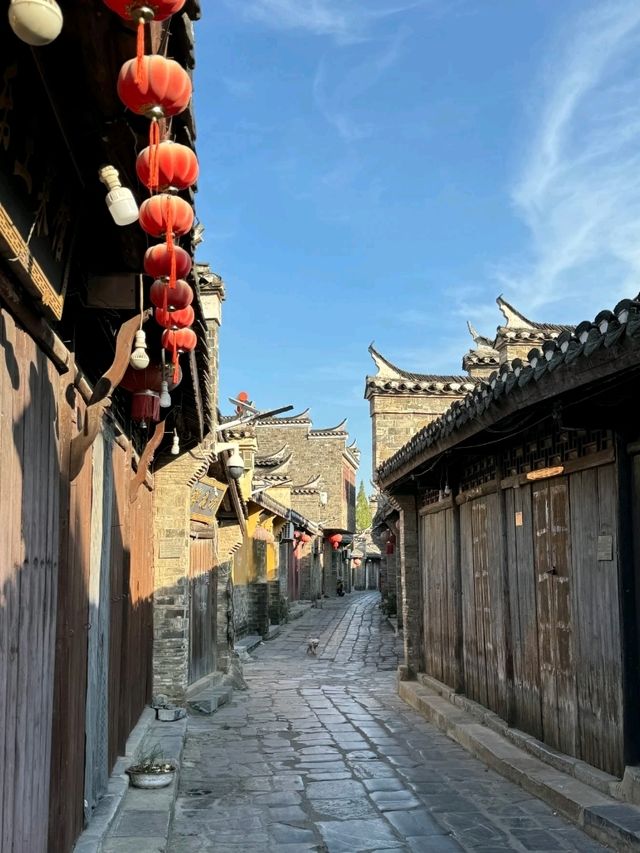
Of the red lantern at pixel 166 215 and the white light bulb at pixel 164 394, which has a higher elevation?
the red lantern at pixel 166 215

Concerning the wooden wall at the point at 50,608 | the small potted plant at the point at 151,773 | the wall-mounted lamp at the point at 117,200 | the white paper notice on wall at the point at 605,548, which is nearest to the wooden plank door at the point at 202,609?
the small potted plant at the point at 151,773

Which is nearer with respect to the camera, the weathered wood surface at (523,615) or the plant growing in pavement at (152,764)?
the plant growing in pavement at (152,764)

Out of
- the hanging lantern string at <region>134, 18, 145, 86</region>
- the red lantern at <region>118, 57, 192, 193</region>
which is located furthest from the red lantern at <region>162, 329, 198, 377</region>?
the hanging lantern string at <region>134, 18, 145, 86</region>

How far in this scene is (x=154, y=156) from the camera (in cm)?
315

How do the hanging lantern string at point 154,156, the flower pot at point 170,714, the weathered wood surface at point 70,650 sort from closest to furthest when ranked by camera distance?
the hanging lantern string at point 154,156, the weathered wood surface at point 70,650, the flower pot at point 170,714

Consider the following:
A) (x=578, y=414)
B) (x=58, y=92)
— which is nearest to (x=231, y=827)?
(x=578, y=414)

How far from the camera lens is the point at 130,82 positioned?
2.68m

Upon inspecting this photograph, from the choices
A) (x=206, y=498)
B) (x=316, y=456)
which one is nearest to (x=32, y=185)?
(x=206, y=498)

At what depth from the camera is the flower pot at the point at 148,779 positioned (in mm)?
6492

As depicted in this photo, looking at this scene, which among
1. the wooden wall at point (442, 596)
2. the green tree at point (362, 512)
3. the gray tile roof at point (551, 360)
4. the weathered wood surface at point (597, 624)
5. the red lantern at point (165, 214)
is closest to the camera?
the red lantern at point (165, 214)

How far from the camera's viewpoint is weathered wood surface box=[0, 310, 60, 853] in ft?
10.4

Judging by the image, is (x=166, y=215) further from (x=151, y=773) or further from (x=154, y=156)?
(x=151, y=773)

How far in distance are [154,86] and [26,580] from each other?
206 cm

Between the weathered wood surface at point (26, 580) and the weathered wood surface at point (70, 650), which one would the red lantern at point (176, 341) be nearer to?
the weathered wood surface at point (70, 650)
